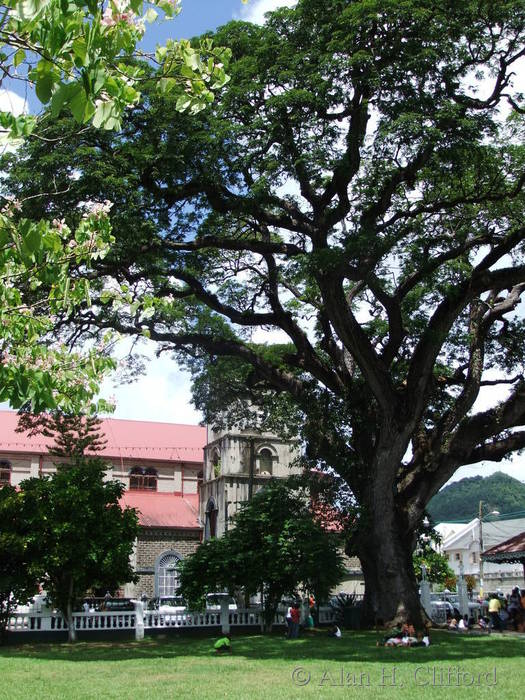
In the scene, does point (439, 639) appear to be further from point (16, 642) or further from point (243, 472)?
point (243, 472)

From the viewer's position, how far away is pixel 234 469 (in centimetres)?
3903

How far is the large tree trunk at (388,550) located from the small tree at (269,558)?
1216 mm

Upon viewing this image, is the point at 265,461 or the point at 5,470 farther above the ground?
the point at 265,461

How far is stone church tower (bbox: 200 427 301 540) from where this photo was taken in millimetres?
38406

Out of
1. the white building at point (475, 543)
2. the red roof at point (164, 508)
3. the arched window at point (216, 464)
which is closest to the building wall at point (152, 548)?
the red roof at point (164, 508)

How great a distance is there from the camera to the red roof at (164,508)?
1565 inches

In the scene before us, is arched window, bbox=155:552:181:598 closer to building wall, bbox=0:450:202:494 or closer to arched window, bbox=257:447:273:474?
building wall, bbox=0:450:202:494

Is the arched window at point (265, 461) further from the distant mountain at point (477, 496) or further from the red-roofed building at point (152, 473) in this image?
the distant mountain at point (477, 496)

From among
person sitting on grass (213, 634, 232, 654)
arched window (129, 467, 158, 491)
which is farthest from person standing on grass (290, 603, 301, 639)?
arched window (129, 467, 158, 491)

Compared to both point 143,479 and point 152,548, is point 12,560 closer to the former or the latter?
point 152,548

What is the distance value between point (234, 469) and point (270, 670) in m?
27.1

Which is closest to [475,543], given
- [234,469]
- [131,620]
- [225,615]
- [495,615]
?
[234,469]

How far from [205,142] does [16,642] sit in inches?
510

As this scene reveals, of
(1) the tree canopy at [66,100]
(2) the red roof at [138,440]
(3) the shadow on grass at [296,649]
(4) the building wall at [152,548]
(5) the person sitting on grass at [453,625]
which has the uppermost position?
(2) the red roof at [138,440]
